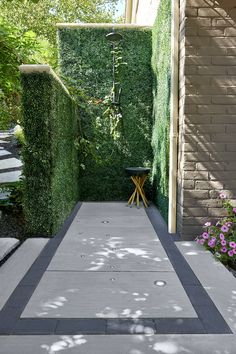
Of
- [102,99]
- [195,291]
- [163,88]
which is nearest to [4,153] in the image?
[102,99]

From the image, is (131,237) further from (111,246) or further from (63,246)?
(63,246)

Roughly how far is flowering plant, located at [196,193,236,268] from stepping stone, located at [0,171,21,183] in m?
5.69

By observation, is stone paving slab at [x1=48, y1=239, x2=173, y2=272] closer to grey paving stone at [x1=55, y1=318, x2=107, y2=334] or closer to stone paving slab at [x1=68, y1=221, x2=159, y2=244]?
stone paving slab at [x1=68, y1=221, x2=159, y2=244]

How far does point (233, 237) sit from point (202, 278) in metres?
0.91

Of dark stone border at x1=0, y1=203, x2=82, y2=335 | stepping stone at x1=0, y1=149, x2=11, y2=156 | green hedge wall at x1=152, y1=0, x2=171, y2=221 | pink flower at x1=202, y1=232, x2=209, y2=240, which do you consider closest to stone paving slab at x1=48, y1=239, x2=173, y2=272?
dark stone border at x1=0, y1=203, x2=82, y2=335

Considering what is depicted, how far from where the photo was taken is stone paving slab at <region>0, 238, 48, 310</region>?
2992 millimetres

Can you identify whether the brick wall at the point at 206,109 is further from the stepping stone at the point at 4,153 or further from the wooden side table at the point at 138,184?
the stepping stone at the point at 4,153

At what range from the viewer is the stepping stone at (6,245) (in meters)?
3.89

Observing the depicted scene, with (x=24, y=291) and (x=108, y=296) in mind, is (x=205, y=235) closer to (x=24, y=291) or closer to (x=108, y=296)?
(x=108, y=296)

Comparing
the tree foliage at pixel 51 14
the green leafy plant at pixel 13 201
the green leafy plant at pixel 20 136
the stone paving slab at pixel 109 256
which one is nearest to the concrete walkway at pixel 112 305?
the stone paving slab at pixel 109 256

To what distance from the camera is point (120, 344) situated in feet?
6.93

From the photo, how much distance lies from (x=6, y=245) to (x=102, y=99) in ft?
14.9

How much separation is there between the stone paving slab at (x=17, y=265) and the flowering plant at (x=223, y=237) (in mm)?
2041

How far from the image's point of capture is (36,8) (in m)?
16.2
